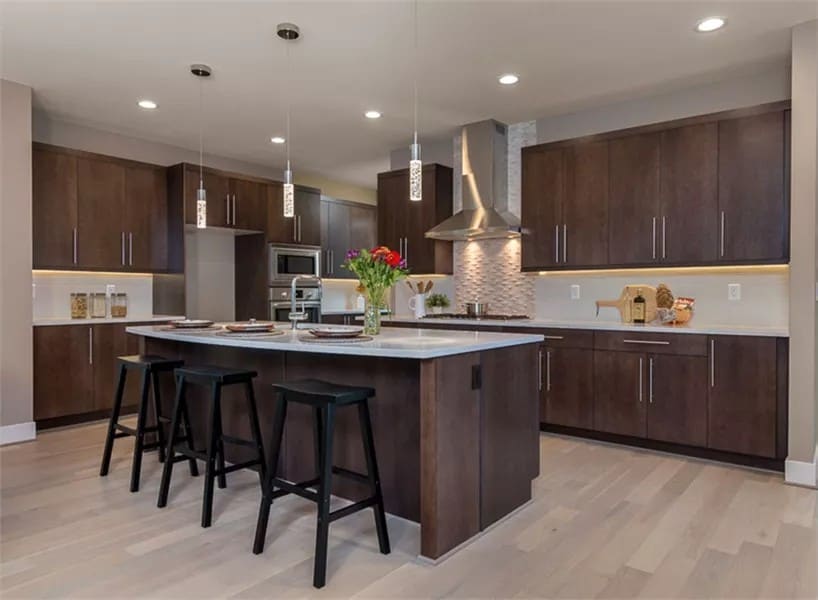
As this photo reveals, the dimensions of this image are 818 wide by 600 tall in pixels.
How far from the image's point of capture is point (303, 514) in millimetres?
2799

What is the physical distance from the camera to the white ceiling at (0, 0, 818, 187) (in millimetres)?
3074

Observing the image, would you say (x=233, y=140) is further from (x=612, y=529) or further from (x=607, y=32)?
(x=612, y=529)

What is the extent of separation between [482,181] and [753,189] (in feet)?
7.31

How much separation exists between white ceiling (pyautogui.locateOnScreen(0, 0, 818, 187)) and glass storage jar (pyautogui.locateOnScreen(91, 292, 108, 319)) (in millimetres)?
1631

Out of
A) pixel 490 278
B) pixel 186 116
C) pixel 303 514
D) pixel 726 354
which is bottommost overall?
pixel 303 514

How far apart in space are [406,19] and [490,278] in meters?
2.77

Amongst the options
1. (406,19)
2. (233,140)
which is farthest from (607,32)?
(233,140)

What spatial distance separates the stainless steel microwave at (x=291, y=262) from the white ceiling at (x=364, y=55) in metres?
1.57

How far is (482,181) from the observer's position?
5145 mm

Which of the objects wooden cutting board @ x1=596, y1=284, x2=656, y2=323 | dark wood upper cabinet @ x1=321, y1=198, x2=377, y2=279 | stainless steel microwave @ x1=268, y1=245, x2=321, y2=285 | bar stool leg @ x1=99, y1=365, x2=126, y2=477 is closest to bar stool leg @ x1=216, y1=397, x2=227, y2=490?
bar stool leg @ x1=99, y1=365, x2=126, y2=477

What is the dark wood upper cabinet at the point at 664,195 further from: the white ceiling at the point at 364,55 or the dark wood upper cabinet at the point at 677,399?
the dark wood upper cabinet at the point at 677,399

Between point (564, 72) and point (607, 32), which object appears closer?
point (607, 32)

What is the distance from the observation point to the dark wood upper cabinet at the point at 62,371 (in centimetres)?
442

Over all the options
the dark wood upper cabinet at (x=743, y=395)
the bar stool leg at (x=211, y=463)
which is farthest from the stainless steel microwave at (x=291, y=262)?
the dark wood upper cabinet at (x=743, y=395)
